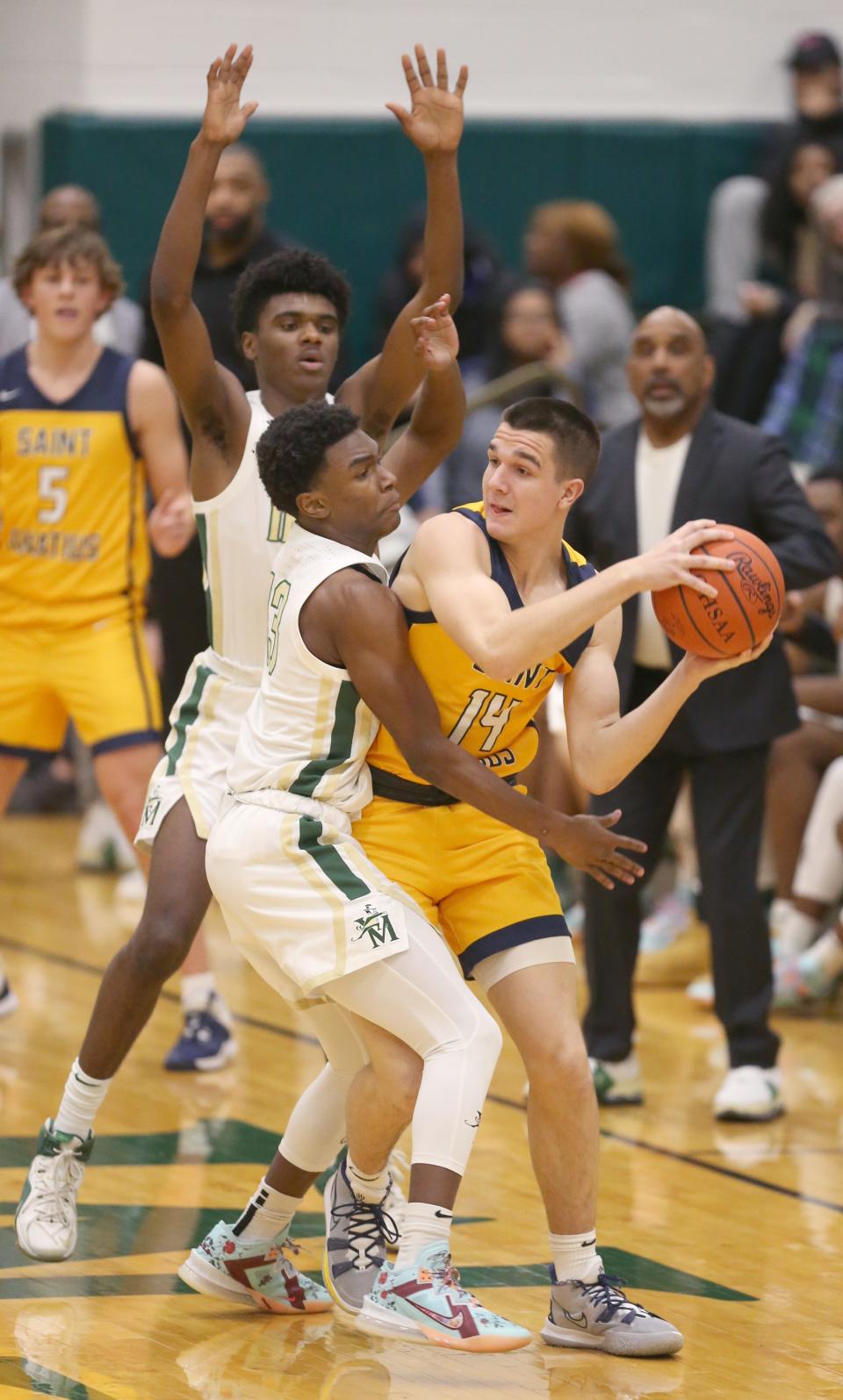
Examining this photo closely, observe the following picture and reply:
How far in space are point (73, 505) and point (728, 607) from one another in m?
2.68

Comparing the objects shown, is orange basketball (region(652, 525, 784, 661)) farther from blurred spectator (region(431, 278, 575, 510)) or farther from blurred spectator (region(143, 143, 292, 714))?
blurred spectator (region(431, 278, 575, 510))

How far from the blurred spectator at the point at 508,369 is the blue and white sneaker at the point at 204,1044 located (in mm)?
3413

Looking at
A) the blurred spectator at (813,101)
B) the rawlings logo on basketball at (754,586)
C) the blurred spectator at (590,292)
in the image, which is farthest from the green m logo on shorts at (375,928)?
the blurred spectator at (813,101)

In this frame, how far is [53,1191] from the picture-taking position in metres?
4.46

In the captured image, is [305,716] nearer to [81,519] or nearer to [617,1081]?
[81,519]

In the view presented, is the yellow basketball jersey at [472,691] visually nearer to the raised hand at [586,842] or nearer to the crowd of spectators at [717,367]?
the raised hand at [586,842]

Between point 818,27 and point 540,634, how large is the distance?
9.02 metres

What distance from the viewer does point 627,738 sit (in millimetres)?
4039

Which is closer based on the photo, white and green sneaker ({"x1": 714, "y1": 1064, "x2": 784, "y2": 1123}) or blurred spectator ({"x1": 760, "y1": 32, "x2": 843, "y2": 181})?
white and green sneaker ({"x1": 714, "y1": 1064, "x2": 784, "y2": 1123})

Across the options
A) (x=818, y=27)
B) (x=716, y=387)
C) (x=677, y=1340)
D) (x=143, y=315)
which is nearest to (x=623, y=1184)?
(x=677, y=1340)

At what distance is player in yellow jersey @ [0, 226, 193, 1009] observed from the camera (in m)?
6.03

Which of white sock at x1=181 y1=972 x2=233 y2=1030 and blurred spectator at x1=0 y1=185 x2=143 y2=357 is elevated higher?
blurred spectator at x1=0 y1=185 x2=143 y2=357

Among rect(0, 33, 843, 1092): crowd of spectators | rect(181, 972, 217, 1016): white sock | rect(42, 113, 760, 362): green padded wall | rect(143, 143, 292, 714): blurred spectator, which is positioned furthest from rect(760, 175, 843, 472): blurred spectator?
rect(181, 972, 217, 1016): white sock

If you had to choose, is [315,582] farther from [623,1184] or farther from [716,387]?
[716,387]
